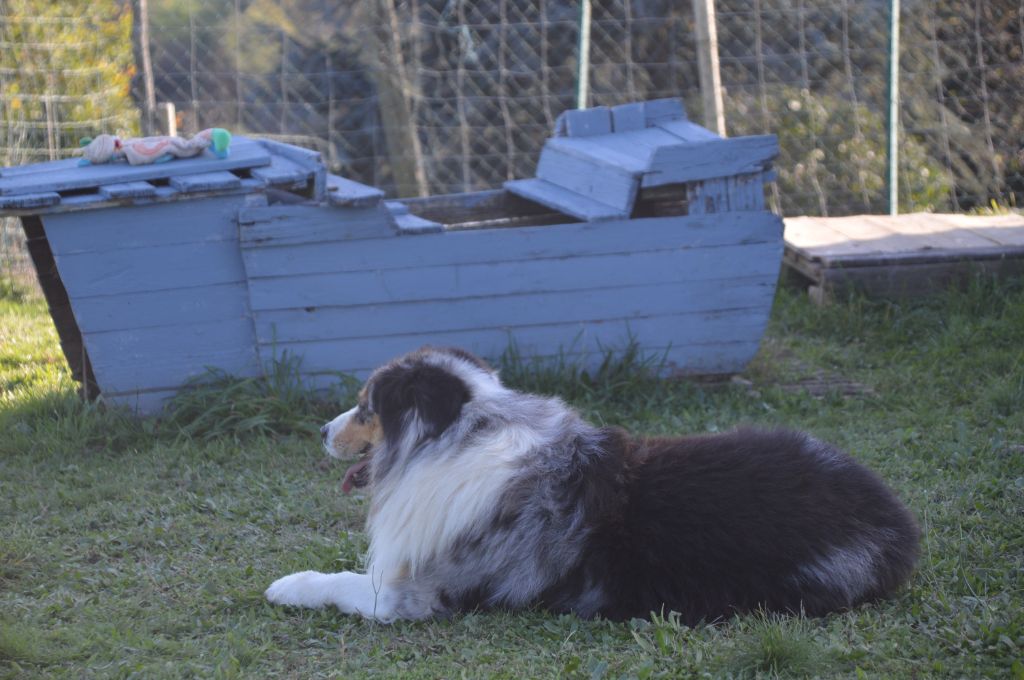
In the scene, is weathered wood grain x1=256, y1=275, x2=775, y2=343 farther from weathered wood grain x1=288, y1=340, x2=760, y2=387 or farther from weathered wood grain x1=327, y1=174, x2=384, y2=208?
weathered wood grain x1=327, y1=174, x2=384, y2=208

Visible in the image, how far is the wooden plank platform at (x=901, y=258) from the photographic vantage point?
622 centimetres

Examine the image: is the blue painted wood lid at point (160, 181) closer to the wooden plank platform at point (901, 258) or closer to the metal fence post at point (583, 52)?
the wooden plank platform at point (901, 258)

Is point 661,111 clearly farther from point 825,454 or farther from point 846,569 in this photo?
point 846,569

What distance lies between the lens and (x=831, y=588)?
284 cm

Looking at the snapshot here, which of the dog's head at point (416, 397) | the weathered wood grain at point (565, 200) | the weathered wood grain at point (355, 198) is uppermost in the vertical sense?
the weathered wood grain at point (355, 198)

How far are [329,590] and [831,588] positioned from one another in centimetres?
147

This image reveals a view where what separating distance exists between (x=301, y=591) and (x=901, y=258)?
448cm

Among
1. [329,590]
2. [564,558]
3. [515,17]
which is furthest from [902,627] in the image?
[515,17]

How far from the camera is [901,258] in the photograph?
245 inches

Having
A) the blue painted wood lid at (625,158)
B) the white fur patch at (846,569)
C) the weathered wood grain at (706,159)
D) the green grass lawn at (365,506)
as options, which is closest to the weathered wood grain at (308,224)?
the green grass lawn at (365,506)

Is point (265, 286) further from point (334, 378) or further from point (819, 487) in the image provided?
point (819, 487)

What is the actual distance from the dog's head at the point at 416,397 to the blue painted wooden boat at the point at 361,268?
1670 millimetres

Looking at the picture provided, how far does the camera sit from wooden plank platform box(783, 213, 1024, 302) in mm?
6219

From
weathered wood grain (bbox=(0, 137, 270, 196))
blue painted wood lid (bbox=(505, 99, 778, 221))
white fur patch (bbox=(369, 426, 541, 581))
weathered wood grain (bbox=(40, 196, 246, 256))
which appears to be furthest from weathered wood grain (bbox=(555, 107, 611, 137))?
white fur patch (bbox=(369, 426, 541, 581))
